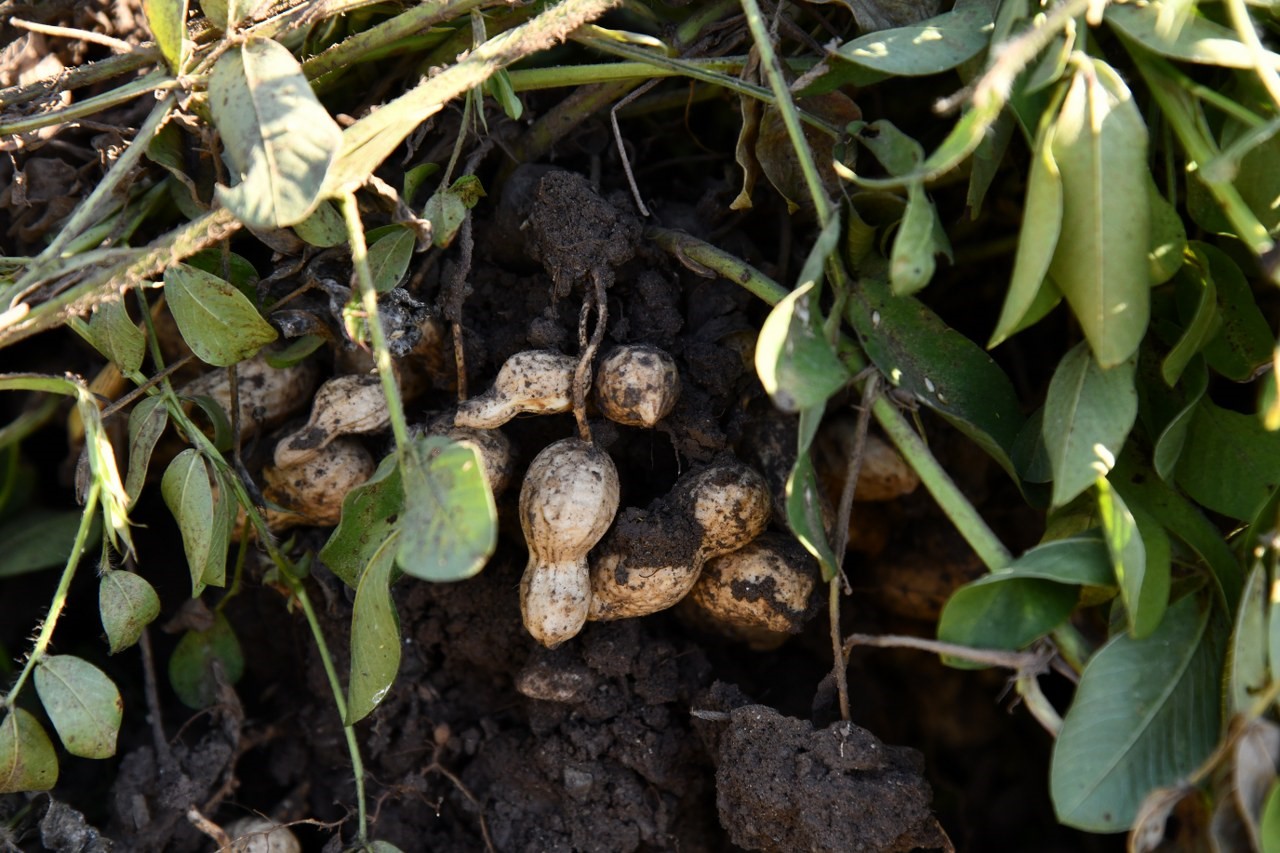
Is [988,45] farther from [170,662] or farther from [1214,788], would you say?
[170,662]

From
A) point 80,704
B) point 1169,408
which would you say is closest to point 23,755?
point 80,704

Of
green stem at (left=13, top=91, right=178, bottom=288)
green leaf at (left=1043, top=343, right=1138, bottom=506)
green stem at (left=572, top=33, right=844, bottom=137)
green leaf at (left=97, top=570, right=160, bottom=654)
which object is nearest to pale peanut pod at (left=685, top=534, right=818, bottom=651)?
green leaf at (left=1043, top=343, right=1138, bottom=506)

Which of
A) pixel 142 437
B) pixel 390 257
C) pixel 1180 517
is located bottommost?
pixel 1180 517

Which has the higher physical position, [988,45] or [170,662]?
[988,45]

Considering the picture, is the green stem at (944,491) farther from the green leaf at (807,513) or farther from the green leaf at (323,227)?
the green leaf at (323,227)

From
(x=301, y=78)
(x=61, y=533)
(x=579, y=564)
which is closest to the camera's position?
(x=301, y=78)

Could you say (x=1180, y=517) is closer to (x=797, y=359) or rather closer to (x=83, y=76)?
(x=797, y=359)

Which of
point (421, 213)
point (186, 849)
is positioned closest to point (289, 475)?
point (421, 213)

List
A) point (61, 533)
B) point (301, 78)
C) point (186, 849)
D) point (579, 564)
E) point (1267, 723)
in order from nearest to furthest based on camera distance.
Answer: point (1267, 723) → point (301, 78) → point (579, 564) → point (186, 849) → point (61, 533)
